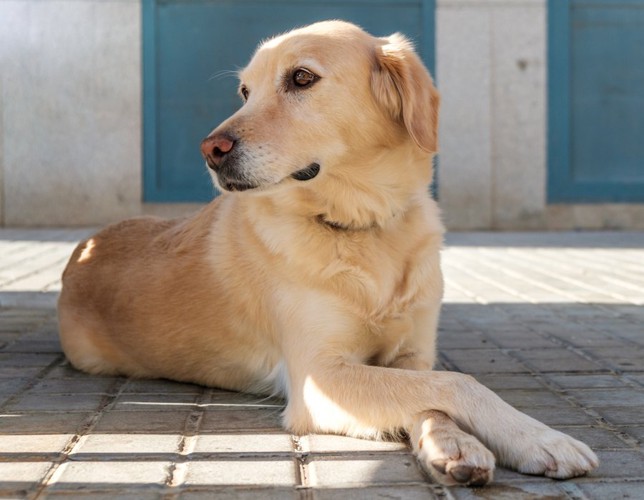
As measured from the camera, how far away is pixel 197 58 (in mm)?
11820

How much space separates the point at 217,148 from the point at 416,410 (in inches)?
41.0

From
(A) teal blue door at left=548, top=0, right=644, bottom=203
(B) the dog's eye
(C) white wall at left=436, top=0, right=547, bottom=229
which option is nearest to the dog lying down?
(B) the dog's eye

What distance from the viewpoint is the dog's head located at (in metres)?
3.19

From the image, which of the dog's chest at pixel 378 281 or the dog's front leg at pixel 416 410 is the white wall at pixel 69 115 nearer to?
the dog's chest at pixel 378 281

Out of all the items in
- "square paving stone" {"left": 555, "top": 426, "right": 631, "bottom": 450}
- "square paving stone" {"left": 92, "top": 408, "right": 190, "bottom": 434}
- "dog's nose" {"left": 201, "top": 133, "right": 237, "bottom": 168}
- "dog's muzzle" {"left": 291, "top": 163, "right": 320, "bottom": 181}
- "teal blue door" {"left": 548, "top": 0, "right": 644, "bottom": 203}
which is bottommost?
"square paving stone" {"left": 92, "top": 408, "right": 190, "bottom": 434}

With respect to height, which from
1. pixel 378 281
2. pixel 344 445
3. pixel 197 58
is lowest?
pixel 344 445

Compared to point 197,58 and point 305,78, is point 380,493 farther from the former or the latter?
point 197,58

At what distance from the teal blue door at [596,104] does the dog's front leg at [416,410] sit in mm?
9510

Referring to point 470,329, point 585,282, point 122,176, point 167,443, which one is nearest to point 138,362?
point 167,443

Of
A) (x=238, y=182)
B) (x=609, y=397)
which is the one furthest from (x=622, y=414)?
(x=238, y=182)

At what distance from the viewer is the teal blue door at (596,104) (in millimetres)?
11906

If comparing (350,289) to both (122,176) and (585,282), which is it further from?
(122,176)

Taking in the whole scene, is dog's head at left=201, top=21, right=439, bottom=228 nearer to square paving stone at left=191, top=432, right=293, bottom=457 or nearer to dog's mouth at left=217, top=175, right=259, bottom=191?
dog's mouth at left=217, top=175, right=259, bottom=191

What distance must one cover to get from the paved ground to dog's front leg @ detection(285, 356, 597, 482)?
0.18 feet
